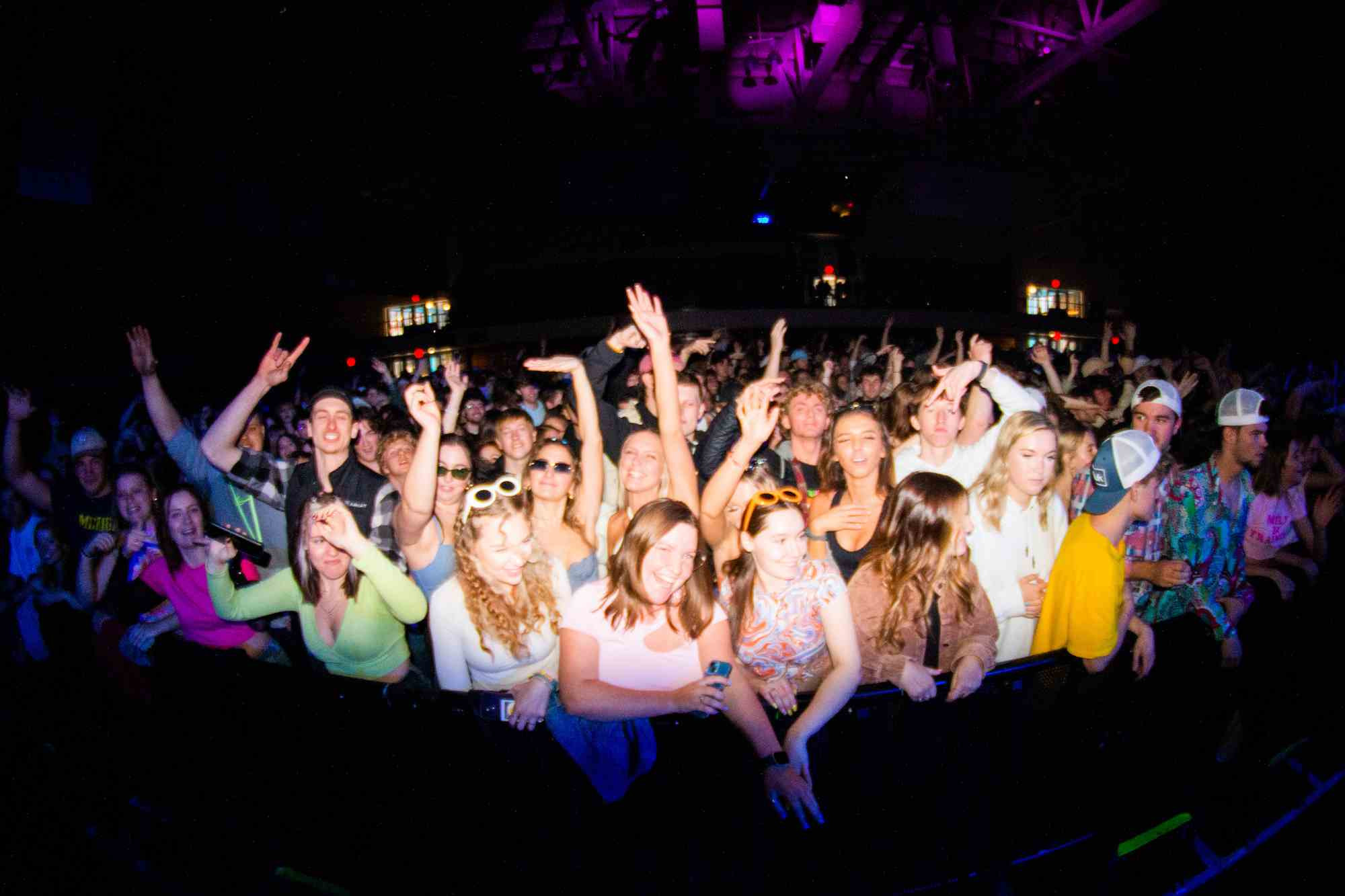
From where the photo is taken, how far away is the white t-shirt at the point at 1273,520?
13.1 ft

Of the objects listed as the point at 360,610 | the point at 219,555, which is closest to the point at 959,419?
the point at 360,610

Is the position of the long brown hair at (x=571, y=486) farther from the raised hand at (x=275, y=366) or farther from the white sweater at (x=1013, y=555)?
the white sweater at (x=1013, y=555)

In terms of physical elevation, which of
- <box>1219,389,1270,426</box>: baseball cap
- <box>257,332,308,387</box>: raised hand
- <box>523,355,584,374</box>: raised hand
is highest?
<box>257,332,308,387</box>: raised hand

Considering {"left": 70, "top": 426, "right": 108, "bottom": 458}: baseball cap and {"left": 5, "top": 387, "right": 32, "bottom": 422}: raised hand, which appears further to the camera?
{"left": 5, "top": 387, "right": 32, "bottom": 422}: raised hand

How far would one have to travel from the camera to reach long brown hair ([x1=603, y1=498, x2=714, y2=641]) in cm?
227

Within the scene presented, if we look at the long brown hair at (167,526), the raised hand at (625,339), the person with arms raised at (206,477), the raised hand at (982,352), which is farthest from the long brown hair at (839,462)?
the long brown hair at (167,526)

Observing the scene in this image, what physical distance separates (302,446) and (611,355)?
4155 millimetres

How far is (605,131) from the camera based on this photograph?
14234 mm

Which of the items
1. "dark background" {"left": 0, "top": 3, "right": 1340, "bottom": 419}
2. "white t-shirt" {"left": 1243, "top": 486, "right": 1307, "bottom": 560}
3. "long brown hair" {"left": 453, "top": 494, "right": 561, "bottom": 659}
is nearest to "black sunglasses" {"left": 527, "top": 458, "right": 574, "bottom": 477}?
"long brown hair" {"left": 453, "top": 494, "right": 561, "bottom": 659}

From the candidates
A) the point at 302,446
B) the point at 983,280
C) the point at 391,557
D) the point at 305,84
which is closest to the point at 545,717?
the point at 391,557

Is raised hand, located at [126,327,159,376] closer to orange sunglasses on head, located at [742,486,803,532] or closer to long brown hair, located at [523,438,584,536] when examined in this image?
long brown hair, located at [523,438,584,536]

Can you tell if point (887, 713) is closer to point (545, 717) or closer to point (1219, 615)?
point (545, 717)

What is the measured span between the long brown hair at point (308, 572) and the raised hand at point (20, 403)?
11.1 feet

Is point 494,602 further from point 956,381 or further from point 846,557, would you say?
point 956,381
